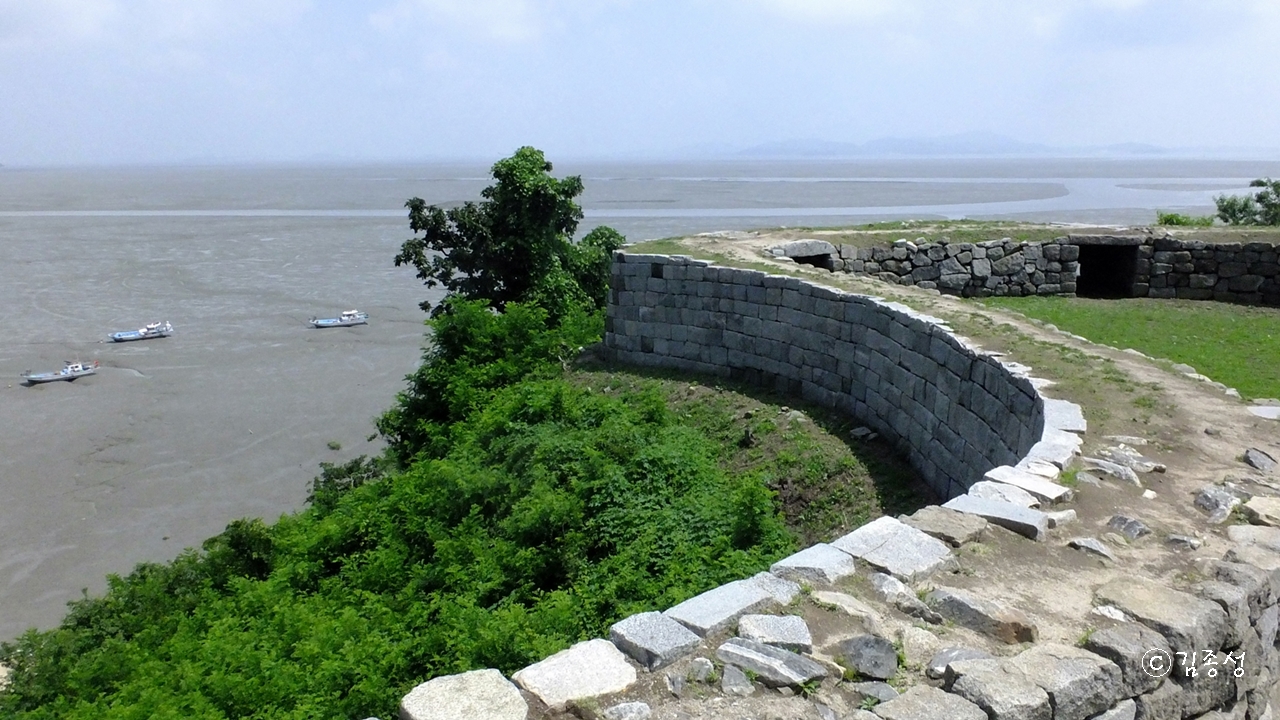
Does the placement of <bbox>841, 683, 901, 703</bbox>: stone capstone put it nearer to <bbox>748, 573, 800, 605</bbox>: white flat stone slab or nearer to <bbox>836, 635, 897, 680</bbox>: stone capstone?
<bbox>836, 635, 897, 680</bbox>: stone capstone

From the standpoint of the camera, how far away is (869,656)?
3.88 metres

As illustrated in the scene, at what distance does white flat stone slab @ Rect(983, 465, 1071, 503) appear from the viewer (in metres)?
5.48

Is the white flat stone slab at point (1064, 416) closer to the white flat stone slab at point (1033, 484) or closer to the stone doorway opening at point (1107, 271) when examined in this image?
the white flat stone slab at point (1033, 484)

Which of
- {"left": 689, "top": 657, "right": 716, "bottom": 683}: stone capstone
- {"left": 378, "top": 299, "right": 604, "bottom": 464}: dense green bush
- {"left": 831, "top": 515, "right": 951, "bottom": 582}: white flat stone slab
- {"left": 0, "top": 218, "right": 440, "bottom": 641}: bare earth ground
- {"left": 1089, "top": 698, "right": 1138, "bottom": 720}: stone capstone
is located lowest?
{"left": 0, "top": 218, "right": 440, "bottom": 641}: bare earth ground

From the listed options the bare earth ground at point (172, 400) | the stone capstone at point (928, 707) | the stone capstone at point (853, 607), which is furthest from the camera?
the bare earth ground at point (172, 400)

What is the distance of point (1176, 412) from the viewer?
7.30 meters

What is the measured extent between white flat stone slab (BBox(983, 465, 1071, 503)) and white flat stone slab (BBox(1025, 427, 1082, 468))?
1.13ft

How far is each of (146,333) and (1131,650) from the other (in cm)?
3256

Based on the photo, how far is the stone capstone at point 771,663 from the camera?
3721 mm

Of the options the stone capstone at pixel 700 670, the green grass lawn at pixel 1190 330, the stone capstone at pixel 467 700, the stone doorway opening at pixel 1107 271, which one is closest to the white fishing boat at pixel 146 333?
the green grass lawn at pixel 1190 330

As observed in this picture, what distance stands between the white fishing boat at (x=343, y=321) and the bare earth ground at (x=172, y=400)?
0.37 metres

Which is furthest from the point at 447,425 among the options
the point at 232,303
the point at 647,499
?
the point at 232,303

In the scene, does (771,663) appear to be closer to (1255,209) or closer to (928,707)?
(928,707)

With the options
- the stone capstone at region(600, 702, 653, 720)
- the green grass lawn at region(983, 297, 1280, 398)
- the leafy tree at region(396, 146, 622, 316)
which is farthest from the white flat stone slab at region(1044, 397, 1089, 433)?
the leafy tree at region(396, 146, 622, 316)
